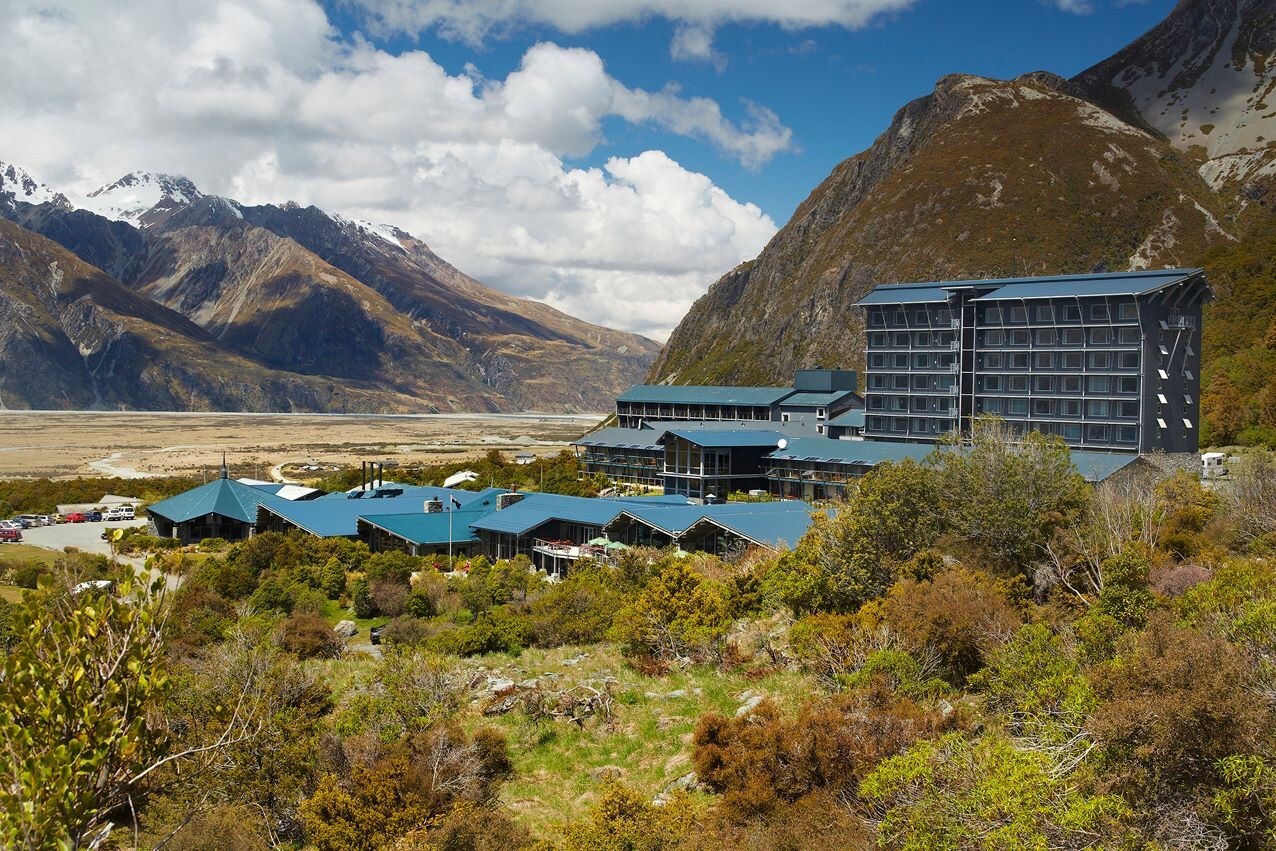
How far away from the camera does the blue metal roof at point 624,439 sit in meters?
82.7

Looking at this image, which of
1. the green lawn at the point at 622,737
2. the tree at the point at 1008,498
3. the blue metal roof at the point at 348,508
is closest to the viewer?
the green lawn at the point at 622,737

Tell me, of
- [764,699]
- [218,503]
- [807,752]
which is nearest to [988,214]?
[218,503]

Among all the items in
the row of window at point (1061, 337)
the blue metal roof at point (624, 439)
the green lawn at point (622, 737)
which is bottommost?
the green lawn at point (622, 737)

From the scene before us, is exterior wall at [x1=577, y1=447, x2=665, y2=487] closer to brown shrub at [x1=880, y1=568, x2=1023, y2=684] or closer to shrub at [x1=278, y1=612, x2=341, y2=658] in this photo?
shrub at [x1=278, y1=612, x2=341, y2=658]

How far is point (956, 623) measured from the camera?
76.9 feet

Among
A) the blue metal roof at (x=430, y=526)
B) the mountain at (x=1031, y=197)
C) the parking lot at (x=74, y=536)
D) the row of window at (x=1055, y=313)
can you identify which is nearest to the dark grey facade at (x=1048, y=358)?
the row of window at (x=1055, y=313)

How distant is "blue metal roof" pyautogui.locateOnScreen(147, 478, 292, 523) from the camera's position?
69.1 metres

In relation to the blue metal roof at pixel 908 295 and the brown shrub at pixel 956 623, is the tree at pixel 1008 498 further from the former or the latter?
the blue metal roof at pixel 908 295

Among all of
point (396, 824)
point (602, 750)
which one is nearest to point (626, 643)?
point (602, 750)

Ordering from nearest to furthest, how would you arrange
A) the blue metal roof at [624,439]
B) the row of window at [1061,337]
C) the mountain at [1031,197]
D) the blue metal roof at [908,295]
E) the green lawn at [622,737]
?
1. the green lawn at [622,737]
2. the row of window at [1061,337]
3. the blue metal roof at [908,295]
4. the blue metal roof at [624,439]
5. the mountain at [1031,197]

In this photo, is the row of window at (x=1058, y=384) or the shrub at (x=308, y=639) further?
the row of window at (x=1058, y=384)

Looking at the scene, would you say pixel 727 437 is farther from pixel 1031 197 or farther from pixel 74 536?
pixel 1031 197

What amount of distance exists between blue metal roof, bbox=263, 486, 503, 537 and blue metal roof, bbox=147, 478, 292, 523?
6.94 ft

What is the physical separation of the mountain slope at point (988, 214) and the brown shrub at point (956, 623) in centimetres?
12472
